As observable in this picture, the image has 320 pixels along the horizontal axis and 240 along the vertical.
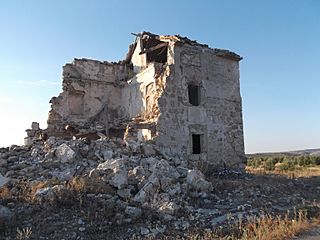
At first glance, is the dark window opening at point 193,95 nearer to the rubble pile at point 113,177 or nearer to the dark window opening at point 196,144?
the dark window opening at point 196,144

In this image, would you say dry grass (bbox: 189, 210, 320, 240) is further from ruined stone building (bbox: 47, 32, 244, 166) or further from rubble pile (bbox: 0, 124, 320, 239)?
ruined stone building (bbox: 47, 32, 244, 166)

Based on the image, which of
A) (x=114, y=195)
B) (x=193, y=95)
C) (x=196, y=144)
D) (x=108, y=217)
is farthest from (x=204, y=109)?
(x=108, y=217)

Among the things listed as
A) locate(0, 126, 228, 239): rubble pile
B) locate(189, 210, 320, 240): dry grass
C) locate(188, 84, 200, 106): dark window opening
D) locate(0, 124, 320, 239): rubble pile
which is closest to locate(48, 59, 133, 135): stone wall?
locate(188, 84, 200, 106): dark window opening

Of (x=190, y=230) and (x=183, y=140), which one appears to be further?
(x=183, y=140)

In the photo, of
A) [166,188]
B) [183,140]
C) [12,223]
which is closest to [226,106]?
[183,140]

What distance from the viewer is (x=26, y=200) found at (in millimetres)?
7781

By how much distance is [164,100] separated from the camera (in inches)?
573

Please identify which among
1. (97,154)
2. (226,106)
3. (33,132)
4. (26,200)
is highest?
(226,106)

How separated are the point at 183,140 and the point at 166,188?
5.88 m

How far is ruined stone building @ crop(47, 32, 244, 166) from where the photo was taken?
14.8 m

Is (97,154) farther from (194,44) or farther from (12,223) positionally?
(194,44)

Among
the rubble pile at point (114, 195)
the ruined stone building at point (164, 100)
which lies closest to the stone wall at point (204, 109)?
the ruined stone building at point (164, 100)

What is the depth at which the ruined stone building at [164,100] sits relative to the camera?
14805mm

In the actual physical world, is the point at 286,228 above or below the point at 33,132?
below
